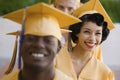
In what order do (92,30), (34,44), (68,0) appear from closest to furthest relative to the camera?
(34,44) → (92,30) → (68,0)

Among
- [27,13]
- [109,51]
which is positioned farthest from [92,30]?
[109,51]

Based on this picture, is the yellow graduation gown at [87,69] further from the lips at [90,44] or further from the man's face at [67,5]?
the man's face at [67,5]

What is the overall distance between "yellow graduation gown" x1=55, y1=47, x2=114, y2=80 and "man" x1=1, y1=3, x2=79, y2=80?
2.32 ft

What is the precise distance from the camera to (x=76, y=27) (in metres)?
4.83

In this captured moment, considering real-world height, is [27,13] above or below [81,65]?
above

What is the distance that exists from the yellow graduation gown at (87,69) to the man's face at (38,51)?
86 cm

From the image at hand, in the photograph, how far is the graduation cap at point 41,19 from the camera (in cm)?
393

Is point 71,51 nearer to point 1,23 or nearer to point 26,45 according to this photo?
point 26,45

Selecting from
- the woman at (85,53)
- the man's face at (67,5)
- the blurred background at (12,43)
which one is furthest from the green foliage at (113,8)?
the woman at (85,53)

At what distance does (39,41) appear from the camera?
3.89 meters

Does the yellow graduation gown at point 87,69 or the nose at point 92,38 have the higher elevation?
the nose at point 92,38

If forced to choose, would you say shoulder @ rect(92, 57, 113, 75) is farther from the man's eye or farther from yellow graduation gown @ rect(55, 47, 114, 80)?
the man's eye

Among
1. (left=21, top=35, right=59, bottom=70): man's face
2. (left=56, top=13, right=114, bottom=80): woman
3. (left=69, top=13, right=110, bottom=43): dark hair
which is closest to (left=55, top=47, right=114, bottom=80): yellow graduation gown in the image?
(left=56, top=13, right=114, bottom=80): woman

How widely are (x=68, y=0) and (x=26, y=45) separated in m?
1.83
